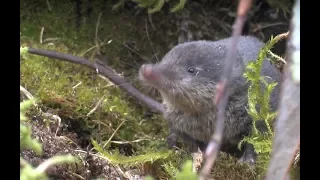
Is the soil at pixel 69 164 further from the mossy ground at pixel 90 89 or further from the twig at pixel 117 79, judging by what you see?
the twig at pixel 117 79

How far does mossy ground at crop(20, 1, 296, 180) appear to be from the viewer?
256 centimetres

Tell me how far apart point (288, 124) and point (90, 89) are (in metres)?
2.26

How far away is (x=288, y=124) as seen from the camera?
4.05 ft

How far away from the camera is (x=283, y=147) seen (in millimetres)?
1220

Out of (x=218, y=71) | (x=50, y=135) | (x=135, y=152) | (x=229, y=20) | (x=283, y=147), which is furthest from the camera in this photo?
(x=229, y=20)

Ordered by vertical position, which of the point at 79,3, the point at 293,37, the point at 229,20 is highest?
the point at 293,37

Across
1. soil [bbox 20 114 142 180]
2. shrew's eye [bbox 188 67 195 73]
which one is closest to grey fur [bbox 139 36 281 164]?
shrew's eye [bbox 188 67 195 73]

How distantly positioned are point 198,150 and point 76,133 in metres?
0.67

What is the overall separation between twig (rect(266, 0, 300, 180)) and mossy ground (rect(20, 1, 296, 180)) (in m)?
1.24

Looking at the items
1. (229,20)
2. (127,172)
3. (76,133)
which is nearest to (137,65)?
(229,20)

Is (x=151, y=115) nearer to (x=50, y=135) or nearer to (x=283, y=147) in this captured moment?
(x=50, y=135)

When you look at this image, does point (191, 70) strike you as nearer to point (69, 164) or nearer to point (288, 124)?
point (69, 164)

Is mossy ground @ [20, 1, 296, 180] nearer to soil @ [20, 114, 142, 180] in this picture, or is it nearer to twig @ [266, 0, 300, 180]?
soil @ [20, 114, 142, 180]

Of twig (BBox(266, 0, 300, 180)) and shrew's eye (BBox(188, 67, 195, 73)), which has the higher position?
twig (BBox(266, 0, 300, 180))
